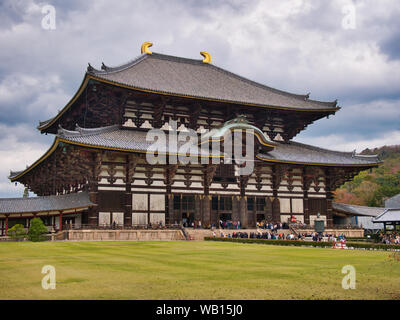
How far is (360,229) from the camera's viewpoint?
5366cm

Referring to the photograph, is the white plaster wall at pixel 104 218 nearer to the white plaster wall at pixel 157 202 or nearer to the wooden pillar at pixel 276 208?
the white plaster wall at pixel 157 202

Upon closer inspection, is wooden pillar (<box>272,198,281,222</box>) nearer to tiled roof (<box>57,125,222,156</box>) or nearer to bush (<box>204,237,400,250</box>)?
tiled roof (<box>57,125,222,156</box>)

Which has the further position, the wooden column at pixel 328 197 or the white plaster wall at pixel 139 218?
the wooden column at pixel 328 197

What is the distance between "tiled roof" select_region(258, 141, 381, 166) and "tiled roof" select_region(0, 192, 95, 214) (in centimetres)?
1977

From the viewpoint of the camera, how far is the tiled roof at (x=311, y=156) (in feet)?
174

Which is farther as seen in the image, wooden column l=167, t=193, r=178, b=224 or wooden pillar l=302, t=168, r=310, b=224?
wooden pillar l=302, t=168, r=310, b=224

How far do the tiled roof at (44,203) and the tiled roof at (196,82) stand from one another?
1237 centimetres

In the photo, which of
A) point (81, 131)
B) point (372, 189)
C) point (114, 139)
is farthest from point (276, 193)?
point (372, 189)

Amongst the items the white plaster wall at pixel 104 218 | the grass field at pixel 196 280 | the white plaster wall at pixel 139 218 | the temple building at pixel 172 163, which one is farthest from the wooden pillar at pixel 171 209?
the grass field at pixel 196 280

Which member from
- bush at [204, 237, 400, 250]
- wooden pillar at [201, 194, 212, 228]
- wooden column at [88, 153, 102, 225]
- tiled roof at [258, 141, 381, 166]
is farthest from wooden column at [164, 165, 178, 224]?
tiled roof at [258, 141, 381, 166]

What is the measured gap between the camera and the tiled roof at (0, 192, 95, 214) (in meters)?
43.9

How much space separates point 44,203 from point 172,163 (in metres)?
13.4
